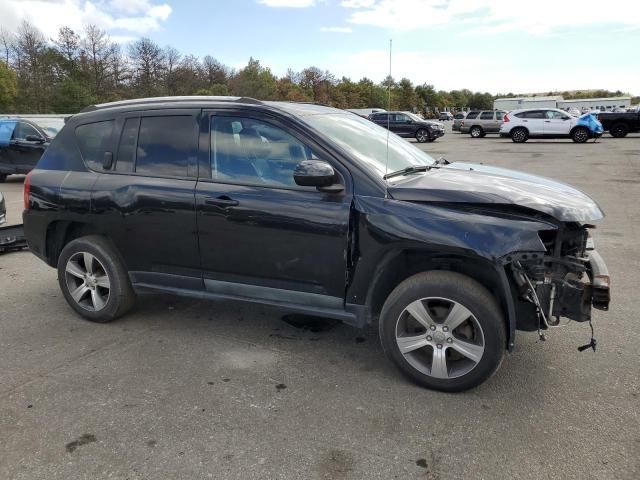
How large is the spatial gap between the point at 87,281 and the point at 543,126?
27.3 meters

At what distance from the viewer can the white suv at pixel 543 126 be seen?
2626cm

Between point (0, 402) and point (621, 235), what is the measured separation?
7.38m

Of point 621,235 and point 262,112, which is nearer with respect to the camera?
point 262,112

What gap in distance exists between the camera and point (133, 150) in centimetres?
413

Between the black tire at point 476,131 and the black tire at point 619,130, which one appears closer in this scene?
the black tire at point 619,130

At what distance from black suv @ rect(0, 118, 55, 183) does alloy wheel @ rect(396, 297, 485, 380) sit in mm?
13114

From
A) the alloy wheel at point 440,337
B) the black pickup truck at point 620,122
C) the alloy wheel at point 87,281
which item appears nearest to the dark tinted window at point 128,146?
the alloy wheel at point 87,281

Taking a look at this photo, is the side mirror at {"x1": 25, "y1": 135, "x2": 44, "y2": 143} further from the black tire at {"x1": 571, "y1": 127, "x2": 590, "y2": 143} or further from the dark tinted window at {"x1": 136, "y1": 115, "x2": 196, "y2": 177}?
the black tire at {"x1": 571, "y1": 127, "x2": 590, "y2": 143}

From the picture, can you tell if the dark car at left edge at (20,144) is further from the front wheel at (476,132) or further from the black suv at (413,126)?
the front wheel at (476,132)

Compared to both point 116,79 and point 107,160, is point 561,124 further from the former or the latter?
point 116,79

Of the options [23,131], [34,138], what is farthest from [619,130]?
[23,131]

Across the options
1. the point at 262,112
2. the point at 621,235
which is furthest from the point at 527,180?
the point at 621,235

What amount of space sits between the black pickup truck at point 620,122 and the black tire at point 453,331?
30.7 meters

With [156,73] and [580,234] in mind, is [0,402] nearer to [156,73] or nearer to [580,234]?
[580,234]
